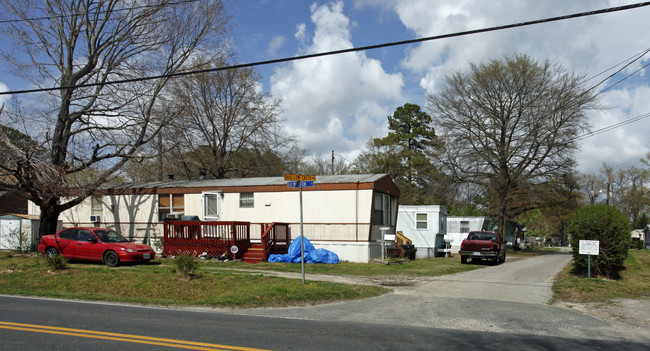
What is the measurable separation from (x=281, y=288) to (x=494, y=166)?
29.1 metres

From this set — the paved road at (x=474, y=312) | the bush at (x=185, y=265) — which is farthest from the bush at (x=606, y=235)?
the bush at (x=185, y=265)

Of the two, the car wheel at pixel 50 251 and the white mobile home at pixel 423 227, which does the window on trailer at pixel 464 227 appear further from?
the car wheel at pixel 50 251

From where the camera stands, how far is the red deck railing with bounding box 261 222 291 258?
61.3 ft

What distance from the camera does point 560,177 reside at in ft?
119

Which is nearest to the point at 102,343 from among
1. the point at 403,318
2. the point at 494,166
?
the point at 403,318

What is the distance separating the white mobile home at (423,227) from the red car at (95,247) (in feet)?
51.8

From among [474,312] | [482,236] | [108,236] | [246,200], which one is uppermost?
[246,200]

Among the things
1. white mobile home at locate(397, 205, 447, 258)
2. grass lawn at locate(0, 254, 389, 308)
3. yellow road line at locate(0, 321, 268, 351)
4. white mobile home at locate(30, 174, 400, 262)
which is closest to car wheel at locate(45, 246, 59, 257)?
grass lawn at locate(0, 254, 389, 308)

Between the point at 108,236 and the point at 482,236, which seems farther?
the point at 482,236

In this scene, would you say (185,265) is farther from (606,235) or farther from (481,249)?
(481,249)

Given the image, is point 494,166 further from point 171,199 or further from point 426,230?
point 171,199

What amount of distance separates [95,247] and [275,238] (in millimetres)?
6669

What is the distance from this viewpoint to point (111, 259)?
16.2 meters

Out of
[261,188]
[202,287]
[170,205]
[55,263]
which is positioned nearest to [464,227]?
[261,188]
